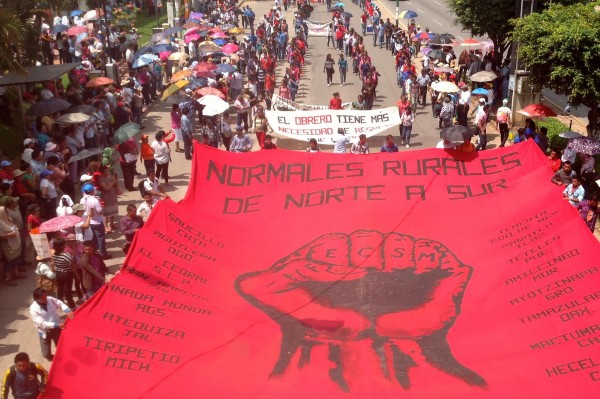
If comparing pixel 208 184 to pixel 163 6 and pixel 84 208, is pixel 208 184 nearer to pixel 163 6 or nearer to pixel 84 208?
pixel 84 208

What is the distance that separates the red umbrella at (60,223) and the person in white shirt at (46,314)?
5.65 ft

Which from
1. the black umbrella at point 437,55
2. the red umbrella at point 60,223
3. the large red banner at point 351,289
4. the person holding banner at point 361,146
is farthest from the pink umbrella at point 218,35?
the red umbrella at point 60,223

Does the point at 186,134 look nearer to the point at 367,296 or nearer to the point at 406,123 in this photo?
the point at 406,123

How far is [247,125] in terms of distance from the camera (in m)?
24.5

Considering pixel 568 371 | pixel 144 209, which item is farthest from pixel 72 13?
pixel 568 371

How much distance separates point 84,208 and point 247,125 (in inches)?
420

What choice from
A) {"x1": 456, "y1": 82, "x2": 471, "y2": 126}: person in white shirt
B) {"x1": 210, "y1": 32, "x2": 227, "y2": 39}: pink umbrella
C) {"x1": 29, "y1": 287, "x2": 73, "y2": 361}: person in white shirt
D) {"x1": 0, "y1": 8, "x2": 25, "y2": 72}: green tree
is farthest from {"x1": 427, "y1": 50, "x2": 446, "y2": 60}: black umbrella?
{"x1": 29, "y1": 287, "x2": 73, "y2": 361}: person in white shirt

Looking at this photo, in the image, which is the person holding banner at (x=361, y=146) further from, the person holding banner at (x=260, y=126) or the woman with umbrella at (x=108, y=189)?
the woman with umbrella at (x=108, y=189)

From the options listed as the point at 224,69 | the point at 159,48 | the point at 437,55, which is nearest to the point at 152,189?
the point at 224,69

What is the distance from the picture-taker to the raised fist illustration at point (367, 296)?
8.91 meters

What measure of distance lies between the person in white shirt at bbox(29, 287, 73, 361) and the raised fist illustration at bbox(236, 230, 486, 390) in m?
2.76

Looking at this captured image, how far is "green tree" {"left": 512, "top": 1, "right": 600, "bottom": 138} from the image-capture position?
18.3 meters

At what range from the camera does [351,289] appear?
10367 millimetres

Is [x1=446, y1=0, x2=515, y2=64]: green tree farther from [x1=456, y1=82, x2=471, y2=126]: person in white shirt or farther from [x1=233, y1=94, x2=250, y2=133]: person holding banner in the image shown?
[x1=233, y1=94, x2=250, y2=133]: person holding banner
